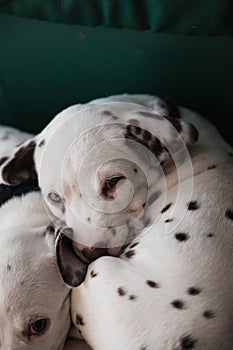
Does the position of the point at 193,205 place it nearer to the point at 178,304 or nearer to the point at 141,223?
the point at 141,223

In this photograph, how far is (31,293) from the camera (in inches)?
71.0

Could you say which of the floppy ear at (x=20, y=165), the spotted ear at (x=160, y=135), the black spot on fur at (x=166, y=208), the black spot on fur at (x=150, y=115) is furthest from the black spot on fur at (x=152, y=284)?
the floppy ear at (x=20, y=165)

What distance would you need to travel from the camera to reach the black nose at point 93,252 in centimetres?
183

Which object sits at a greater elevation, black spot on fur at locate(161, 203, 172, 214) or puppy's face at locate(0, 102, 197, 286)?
puppy's face at locate(0, 102, 197, 286)

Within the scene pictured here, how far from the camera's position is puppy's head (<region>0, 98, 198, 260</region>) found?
5.99 feet

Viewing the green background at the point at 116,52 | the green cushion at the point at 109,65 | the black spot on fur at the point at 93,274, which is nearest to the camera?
the black spot on fur at the point at 93,274

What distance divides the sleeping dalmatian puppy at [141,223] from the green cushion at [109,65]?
0.79 feet

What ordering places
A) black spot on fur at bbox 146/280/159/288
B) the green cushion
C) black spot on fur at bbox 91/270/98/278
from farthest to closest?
the green cushion, black spot on fur at bbox 91/270/98/278, black spot on fur at bbox 146/280/159/288

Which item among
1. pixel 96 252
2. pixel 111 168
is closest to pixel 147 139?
pixel 111 168

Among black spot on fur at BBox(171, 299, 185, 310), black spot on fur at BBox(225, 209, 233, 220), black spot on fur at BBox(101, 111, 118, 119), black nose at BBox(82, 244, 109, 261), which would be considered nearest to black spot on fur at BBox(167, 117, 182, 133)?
black spot on fur at BBox(101, 111, 118, 119)

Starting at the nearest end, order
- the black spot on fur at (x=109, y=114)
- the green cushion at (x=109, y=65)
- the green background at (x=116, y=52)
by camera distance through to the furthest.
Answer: the black spot on fur at (x=109, y=114)
the green background at (x=116, y=52)
the green cushion at (x=109, y=65)

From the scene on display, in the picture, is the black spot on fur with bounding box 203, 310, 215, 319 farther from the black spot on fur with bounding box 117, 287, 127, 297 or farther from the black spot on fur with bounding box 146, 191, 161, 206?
the black spot on fur with bounding box 146, 191, 161, 206

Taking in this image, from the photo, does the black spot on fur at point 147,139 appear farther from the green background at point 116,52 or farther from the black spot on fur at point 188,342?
the black spot on fur at point 188,342

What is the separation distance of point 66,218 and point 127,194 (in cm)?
21
